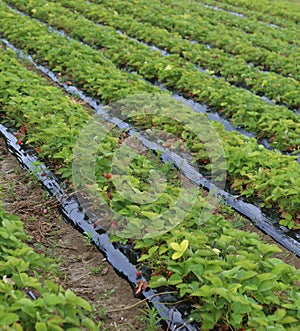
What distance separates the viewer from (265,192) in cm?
462

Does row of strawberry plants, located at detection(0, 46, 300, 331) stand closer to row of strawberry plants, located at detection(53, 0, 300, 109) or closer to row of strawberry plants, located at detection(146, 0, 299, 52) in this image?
row of strawberry plants, located at detection(53, 0, 300, 109)

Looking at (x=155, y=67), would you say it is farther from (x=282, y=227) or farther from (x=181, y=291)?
(x=181, y=291)

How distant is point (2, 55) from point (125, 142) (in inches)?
111

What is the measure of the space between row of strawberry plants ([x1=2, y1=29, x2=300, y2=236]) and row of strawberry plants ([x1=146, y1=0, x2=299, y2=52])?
5290 mm

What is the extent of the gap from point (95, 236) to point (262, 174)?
5.81 feet

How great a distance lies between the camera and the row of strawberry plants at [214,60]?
726 cm

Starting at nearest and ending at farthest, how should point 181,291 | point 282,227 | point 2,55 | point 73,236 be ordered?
point 181,291 < point 73,236 < point 282,227 < point 2,55

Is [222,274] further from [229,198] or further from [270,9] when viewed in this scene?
[270,9]

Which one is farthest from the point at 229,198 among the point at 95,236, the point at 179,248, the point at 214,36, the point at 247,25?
the point at 247,25

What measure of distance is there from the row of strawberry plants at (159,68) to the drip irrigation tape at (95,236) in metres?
1.68

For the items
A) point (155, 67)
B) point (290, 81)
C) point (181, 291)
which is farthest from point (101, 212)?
point (290, 81)

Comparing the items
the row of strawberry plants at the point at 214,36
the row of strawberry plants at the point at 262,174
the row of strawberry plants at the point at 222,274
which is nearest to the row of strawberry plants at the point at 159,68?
the row of strawberry plants at the point at 262,174

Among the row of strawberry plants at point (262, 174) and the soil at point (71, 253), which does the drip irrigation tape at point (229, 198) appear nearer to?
the row of strawberry plants at point (262, 174)

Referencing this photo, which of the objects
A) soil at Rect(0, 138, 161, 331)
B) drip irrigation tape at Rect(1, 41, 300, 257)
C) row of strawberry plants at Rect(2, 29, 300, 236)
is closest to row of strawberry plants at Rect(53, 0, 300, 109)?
row of strawberry plants at Rect(2, 29, 300, 236)
